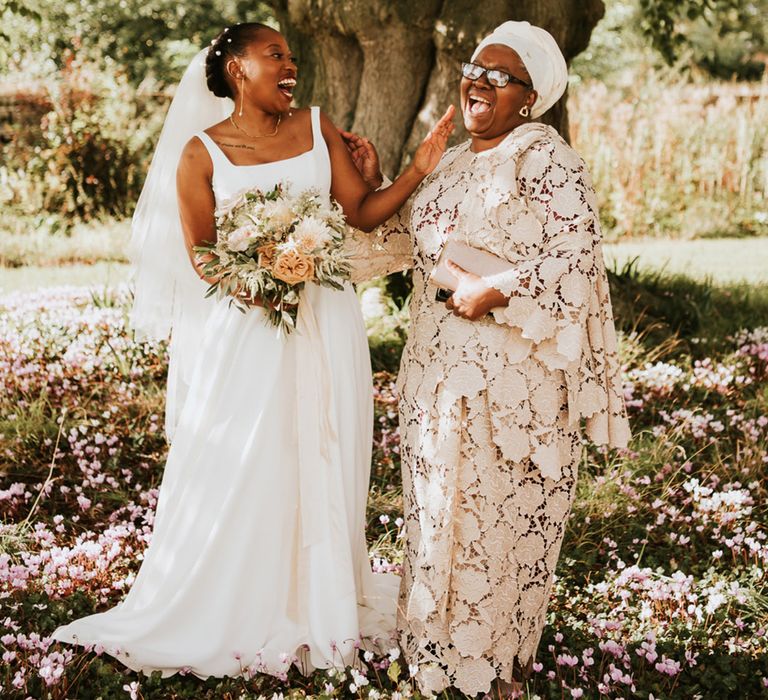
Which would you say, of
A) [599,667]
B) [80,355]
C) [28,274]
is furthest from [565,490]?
[28,274]

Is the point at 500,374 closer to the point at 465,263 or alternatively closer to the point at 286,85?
the point at 465,263

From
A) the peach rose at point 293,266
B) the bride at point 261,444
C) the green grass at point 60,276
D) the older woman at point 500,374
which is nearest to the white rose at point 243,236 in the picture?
the peach rose at point 293,266

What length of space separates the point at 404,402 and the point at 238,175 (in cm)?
102

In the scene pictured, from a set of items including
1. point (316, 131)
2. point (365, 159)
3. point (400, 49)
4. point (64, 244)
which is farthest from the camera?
point (64, 244)

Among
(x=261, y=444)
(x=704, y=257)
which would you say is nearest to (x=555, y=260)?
(x=261, y=444)

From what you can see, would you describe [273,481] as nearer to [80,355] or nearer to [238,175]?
[238,175]

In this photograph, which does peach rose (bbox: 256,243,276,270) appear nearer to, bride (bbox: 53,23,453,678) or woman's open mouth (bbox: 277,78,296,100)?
bride (bbox: 53,23,453,678)

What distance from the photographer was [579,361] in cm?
320

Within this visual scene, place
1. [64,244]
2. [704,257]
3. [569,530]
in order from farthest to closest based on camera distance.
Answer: [64,244] → [704,257] → [569,530]

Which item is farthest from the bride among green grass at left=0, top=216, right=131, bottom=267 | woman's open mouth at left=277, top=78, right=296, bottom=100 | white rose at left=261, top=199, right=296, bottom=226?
green grass at left=0, top=216, right=131, bottom=267

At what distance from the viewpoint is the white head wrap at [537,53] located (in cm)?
316

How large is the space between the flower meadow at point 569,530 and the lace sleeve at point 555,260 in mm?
1180

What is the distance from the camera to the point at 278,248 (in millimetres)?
3217

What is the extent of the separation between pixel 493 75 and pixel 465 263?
2.03 feet
